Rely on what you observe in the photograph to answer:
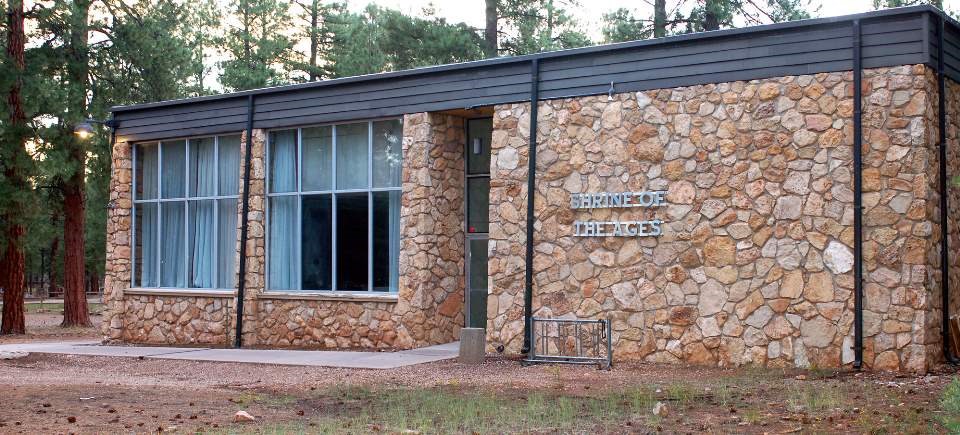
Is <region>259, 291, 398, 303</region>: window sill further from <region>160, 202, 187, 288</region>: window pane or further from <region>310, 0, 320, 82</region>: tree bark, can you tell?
<region>310, 0, 320, 82</region>: tree bark

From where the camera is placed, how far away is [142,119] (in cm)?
→ 2002

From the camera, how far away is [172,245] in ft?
64.3

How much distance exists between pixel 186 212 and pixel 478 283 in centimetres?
602

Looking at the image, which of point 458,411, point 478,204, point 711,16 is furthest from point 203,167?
point 711,16

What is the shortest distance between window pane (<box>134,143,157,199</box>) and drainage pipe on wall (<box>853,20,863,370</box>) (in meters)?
13.1

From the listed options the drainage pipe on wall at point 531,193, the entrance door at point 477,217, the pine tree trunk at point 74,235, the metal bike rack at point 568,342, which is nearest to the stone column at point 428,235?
the entrance door at point 477,217

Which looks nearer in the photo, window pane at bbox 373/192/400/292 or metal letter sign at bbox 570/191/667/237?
metal letter sign at bbox 570/191/667/237

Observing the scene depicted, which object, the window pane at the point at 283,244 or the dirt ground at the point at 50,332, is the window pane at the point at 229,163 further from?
the dirt ground at the point at 50,332

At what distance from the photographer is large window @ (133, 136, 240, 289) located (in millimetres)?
18828

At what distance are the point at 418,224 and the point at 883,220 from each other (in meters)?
7.02

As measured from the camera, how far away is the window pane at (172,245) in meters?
19.4

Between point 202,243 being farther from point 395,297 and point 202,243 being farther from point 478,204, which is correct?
point 478,204

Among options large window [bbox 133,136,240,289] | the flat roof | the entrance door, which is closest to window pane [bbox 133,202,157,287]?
large window [bbox 133,136,240,289]

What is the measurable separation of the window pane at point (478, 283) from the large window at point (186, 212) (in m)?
4.44
